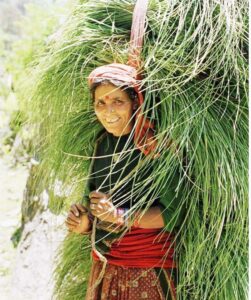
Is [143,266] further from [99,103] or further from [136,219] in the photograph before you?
[99,103]

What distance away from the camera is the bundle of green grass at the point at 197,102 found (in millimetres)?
1080

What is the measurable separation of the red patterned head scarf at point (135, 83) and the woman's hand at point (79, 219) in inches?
7.7

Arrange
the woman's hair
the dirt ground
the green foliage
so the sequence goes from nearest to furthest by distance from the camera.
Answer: the woman's hair < the green foliage < the dirt ground

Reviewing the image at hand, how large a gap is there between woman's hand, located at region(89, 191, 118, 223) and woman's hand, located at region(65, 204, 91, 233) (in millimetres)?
71

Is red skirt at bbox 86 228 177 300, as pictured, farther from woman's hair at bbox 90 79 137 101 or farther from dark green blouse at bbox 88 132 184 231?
woman's hair at bbox 90 79 137 101

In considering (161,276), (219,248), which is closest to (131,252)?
(161,276)

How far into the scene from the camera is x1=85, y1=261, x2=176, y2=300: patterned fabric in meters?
1.16

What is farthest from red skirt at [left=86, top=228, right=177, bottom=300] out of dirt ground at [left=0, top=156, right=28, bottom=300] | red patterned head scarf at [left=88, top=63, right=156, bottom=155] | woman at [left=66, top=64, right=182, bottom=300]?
dirt ground at [left=0, top=156, right=28, bottom=300]

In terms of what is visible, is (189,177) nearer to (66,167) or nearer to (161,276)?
(161,276)

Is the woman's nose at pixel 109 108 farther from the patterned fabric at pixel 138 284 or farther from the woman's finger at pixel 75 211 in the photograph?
the patterned fabric at pixel 138 284

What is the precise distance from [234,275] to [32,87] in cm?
63

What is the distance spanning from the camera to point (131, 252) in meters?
1.16

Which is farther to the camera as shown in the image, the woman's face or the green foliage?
the green foliage

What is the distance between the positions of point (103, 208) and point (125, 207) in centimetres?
7
